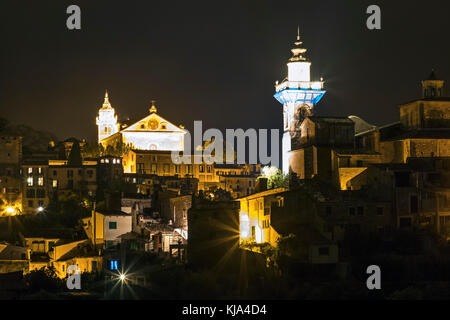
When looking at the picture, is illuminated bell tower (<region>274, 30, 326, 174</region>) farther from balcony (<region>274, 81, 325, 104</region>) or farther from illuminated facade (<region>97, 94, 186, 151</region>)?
illuminated facade (<region>97, 94, 186, 151</region>)

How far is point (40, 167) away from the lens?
8594cm

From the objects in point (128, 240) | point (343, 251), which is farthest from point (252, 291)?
point (128, 240)

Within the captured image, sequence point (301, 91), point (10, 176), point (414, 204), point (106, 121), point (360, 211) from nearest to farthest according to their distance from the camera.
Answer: point (360, 211) < point (414, 204) < point (10, 176) < point (301, 91) < point (106, 121)

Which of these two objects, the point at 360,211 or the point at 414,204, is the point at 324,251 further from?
the point at 414,204

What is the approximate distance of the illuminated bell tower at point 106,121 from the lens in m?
120

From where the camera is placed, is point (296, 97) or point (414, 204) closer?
point (414, 204)

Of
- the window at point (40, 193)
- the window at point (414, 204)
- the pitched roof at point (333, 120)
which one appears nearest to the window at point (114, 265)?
the window at point (414, 204)

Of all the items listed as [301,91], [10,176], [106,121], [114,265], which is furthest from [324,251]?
[106,121]

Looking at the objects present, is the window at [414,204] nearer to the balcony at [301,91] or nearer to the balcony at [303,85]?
the balcony at [301,91]

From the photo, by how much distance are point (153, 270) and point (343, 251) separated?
1066 centimetres

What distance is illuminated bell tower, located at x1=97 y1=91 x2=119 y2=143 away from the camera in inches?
Answer: 4734

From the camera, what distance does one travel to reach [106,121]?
122 metres

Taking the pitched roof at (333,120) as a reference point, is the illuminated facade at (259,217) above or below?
below

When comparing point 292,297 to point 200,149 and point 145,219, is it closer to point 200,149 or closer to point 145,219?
point 145,219
